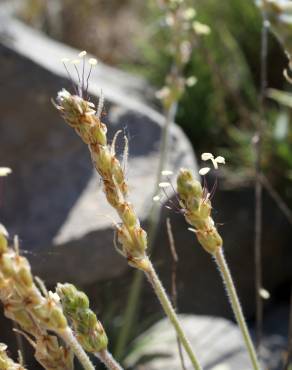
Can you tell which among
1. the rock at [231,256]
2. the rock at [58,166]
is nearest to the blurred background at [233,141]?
the rock at [231,256]

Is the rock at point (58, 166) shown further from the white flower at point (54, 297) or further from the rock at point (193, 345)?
the white flower at point (54, 297)

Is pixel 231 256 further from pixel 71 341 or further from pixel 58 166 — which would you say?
pixel 71 341

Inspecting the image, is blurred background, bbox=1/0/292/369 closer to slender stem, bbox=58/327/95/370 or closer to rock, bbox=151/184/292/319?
rock, bbox=151/184/292/319

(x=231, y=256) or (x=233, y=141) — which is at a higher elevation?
(x=233, y=141)

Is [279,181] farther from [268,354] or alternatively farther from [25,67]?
[25,67]

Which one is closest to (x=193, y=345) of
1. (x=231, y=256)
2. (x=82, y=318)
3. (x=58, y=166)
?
(x=58, y=166)
